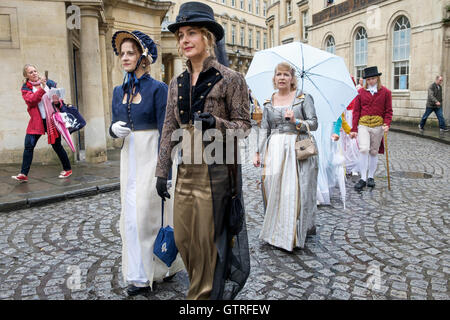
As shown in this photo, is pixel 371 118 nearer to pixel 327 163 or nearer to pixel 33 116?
pixel 327 163

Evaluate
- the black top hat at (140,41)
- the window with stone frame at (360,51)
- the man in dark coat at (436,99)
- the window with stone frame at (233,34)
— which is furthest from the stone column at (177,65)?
the window with stone frame at (233,34)

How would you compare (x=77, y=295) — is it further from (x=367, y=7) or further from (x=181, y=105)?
(x=367, y=7)

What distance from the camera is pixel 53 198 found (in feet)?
21.1

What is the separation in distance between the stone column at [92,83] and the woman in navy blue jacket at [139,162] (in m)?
6.65

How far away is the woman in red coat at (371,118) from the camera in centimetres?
727

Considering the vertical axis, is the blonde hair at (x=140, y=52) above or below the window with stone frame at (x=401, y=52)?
below

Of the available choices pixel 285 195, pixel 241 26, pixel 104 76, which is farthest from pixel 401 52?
pixel 241 26

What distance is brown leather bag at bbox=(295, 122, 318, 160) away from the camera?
4.48 metres

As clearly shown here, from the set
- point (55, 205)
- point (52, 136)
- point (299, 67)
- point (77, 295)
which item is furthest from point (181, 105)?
point (52, 136)

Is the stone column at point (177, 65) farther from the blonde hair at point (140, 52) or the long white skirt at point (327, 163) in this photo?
the blonde hair at point (140, 52)

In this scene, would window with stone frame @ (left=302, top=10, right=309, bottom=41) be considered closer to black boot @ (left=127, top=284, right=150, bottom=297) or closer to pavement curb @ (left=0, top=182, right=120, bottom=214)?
pavement curb @ (left=0, top=182, right=120, bottom=214)

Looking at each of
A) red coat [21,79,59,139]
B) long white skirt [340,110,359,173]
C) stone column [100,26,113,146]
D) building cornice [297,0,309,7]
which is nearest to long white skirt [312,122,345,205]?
long white skirt [340,110,359,173]

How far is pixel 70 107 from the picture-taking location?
795cm

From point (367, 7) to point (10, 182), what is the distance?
788 inches
